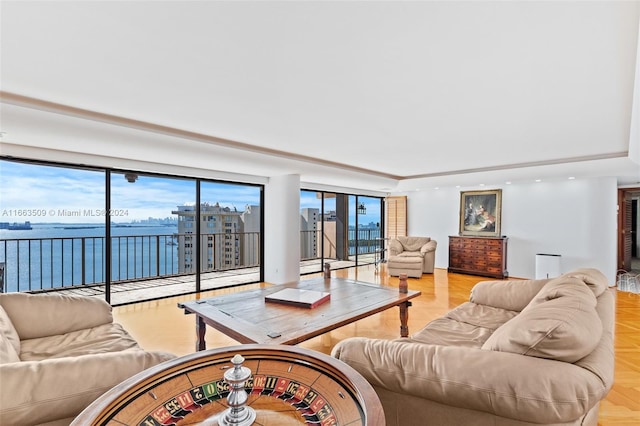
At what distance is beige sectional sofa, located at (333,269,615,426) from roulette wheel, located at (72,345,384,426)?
0.43 m

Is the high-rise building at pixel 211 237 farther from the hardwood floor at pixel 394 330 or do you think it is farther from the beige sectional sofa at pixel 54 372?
the beige sectional sofa at pixel 54 372

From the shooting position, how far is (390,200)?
364 inches

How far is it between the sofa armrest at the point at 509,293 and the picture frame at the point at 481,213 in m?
4.75

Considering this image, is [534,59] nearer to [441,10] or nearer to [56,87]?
[441,10]

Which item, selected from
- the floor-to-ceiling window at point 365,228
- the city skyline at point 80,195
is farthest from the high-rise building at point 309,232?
the city skyline at point 80,195

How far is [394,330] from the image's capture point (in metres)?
3.61

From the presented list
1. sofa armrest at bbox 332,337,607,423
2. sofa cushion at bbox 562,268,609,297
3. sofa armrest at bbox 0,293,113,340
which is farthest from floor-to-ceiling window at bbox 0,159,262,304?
sofa cushion at bbox 562,268,609,297

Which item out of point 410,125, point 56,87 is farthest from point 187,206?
point 410,125

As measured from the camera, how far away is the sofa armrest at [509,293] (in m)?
2.70

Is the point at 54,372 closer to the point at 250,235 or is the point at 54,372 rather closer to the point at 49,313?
the point at 49,313

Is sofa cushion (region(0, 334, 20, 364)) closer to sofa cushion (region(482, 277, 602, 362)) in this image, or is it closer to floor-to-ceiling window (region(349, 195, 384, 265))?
sofa cushion (region(482, 277, 602, 362))

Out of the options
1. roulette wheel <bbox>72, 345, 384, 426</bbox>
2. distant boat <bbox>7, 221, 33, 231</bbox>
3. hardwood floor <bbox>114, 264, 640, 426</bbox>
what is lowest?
hardwood floor <bbox>114, 264, 640, 426</bbox>

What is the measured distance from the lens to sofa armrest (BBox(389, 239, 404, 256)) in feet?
24.9

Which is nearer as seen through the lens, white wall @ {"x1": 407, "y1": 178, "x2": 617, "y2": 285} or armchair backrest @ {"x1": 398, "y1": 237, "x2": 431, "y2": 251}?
white wall @ {"x1": 407, "y1": 178, "x2": 617, "y2": 285}
